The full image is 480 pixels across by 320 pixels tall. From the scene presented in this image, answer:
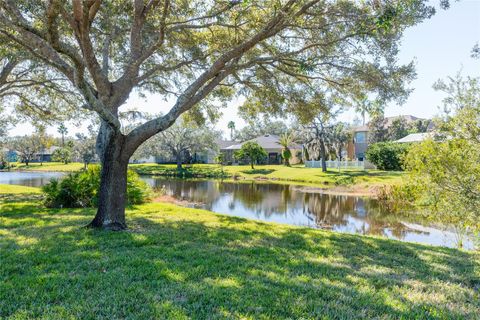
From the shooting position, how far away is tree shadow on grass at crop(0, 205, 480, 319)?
12.9 feet

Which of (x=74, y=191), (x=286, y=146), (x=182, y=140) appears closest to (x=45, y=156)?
(x=182, y=140)

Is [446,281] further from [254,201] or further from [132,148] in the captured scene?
[254,201]

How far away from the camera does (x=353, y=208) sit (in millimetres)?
20688

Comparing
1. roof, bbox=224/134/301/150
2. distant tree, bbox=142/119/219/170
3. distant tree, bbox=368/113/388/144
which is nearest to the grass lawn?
distant tree, bbox=142/119/219/170

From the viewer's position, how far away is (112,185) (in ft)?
27.9

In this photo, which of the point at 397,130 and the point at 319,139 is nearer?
the point at 319,139

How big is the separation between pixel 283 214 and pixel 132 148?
11781mm

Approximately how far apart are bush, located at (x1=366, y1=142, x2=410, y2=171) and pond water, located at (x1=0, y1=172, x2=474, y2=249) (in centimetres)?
1174

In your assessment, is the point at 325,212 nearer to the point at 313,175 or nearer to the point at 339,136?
the point at 313,175

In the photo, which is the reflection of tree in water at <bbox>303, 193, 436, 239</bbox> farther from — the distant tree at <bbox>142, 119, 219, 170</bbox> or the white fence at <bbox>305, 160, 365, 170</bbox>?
the distant tree at <bbox>142, 119, 219, 170</bbox>

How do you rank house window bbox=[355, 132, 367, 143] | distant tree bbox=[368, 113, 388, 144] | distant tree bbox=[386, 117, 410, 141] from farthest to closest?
distant tree bbox=[386, 117, 410, 141] → distant tree bbox=[368, 113, 388, 144] → house window bbox=[355, 132, 367, 143]

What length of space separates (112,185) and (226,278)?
4720 mm

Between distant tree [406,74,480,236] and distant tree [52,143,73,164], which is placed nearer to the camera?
distant tree [406,74,480,236]

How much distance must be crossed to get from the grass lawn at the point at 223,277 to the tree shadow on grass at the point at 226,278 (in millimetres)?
15
